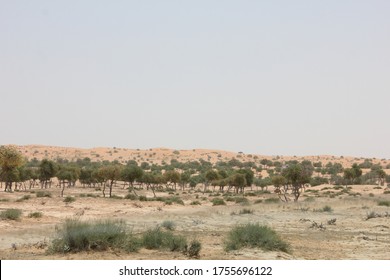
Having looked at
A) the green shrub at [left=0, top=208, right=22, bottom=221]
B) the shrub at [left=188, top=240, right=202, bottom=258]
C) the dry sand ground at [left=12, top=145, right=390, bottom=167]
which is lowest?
the green shrub at [left=0, top=208, right=22, bottom=221]

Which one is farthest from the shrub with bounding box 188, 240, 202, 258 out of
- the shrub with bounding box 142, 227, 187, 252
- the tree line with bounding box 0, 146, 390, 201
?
the tree line with bounding box 0, 146, 390, 201

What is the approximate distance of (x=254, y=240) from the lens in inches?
777

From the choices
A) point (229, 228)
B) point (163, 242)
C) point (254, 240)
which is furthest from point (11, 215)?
point (254, 240)

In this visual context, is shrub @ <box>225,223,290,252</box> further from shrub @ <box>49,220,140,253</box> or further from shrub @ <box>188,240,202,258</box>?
shrub @ <box>49,220,140,253</box>

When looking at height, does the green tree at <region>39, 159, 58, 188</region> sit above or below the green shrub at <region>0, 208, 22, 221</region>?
above

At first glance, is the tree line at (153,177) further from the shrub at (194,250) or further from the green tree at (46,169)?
the shrub at (194,250)

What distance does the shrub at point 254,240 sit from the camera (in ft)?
63.8

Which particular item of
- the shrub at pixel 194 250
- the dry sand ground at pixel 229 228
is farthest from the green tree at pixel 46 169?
the shrub at pixel 194 250

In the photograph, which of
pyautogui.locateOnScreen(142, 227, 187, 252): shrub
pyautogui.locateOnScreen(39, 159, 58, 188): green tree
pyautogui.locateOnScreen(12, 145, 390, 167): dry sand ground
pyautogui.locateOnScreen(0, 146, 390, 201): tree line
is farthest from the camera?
Answer: pyautogui.locateOnScreen(12, 145, 390, 167): dry sand ground

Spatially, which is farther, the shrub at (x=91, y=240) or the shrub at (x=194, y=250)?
the shrub at (x=194, y=250)

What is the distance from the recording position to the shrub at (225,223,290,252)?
63.8 feet

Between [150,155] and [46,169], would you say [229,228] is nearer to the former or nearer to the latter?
[46,169]
